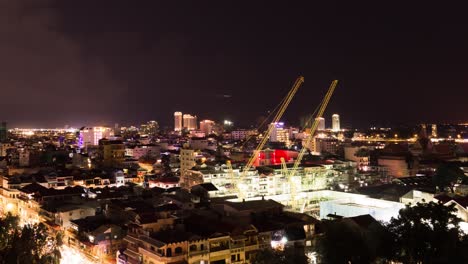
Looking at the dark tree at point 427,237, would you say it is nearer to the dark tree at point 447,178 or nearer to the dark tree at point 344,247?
the dark tree at point 344,247

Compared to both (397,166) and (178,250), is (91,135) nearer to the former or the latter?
(397,166)

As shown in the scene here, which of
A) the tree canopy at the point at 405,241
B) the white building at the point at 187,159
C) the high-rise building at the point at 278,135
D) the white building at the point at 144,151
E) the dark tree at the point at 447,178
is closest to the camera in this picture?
the tree canopy at the point at 405,241

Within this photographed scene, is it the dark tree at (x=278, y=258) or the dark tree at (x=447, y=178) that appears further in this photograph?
the dark tree at (x=447, y=178)

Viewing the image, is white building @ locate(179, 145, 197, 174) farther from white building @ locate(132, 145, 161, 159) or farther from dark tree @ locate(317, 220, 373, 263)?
dark tree @ locate(317, 220, 373, 263)

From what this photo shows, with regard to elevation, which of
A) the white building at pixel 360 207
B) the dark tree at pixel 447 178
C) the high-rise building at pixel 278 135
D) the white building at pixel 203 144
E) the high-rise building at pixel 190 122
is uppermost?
the high-rise building at pixel 190 122

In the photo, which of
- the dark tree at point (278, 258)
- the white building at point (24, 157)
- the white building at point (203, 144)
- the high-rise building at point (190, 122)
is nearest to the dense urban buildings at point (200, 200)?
the white building at point (24, 157)

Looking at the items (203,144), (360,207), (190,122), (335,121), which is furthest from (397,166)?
(190,122)

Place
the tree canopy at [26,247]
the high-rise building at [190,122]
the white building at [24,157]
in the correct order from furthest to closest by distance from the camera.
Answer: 1. the high-rise building at [190,122]
2. the white building at [24,157]
3. the tree canopy at [26,247]

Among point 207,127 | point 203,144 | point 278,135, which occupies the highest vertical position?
point 207,127
